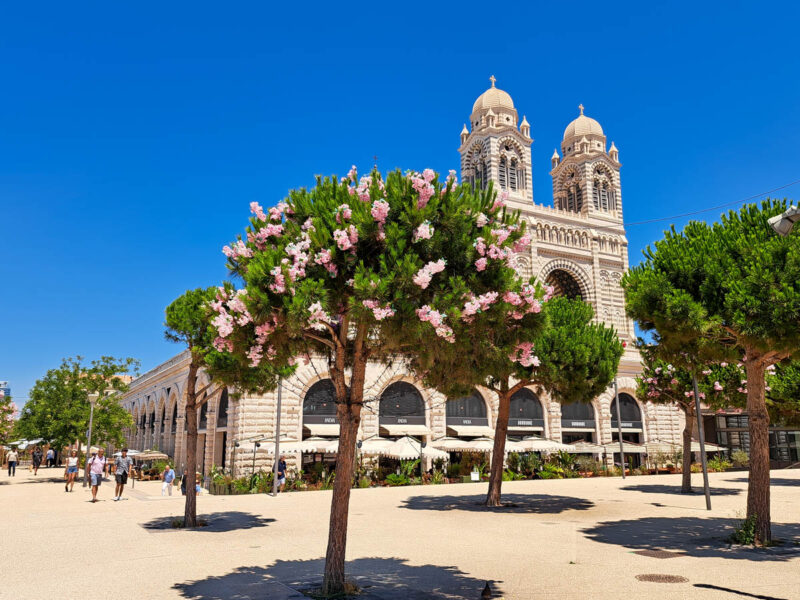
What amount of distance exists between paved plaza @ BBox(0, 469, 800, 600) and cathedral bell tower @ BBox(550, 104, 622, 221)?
3975cm

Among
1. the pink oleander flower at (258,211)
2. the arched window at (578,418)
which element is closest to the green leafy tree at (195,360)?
the pink oleander flower at (258,211)

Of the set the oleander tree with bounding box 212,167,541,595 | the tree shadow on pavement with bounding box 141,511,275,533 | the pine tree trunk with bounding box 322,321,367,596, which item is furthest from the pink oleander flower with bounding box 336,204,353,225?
the tree shadow on pavement with bounding box 141,511,275,533

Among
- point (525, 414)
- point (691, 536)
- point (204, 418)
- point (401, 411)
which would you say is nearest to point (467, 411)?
point (525, 414)

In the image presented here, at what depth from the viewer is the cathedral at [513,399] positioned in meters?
31.8

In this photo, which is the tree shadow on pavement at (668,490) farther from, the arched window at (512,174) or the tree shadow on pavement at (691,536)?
the arched window at (512,174)

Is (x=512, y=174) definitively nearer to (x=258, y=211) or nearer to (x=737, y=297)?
(x=737, y=297)

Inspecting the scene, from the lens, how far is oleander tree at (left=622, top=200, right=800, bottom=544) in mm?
11016

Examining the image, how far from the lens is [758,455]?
12438 mm

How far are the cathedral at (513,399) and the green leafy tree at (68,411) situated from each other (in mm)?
4252

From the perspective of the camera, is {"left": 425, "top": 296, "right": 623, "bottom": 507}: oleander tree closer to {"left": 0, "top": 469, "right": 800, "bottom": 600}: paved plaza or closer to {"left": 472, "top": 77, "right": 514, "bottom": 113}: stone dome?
{"left": 0, "top": 469, "right": 800, "bottom": 600}: paved plaza

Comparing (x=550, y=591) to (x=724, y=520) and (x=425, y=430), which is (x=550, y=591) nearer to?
(x=724, y=520)

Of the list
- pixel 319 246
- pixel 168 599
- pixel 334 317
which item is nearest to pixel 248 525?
pixel 168 599

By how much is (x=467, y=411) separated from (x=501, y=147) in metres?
26.1

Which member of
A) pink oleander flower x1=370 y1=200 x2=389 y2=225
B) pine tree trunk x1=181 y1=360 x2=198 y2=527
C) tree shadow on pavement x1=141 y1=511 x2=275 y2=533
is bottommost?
tree shadow on pavement x1=141 y1=511 x2=275 y2=533
